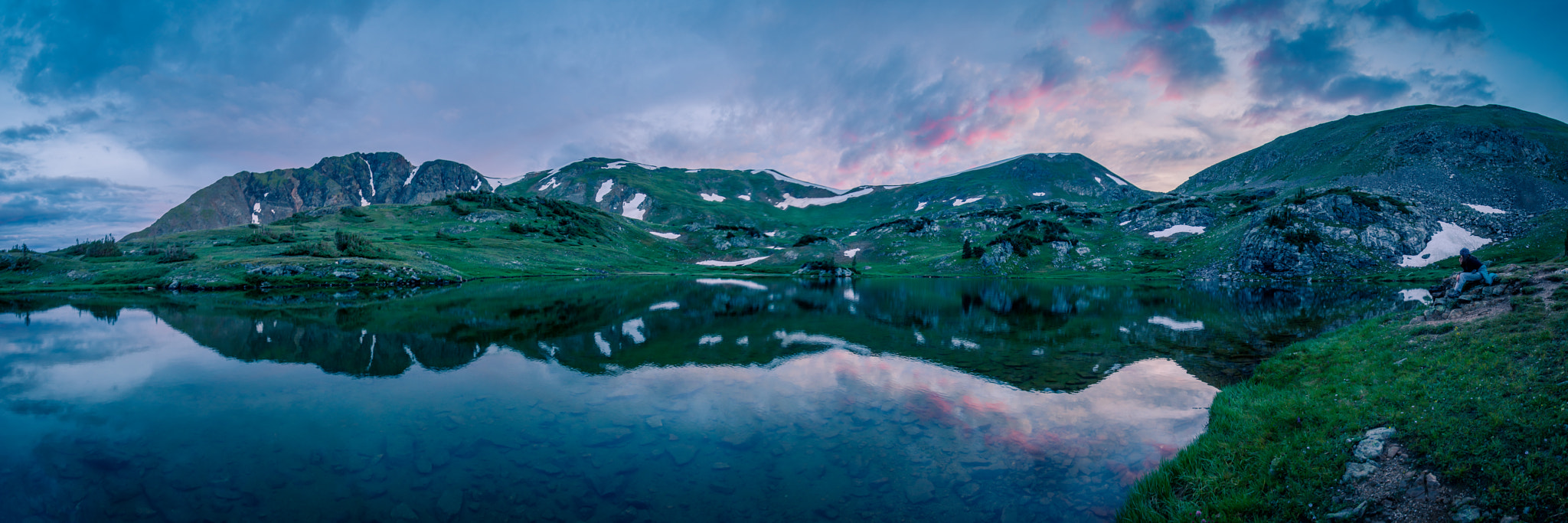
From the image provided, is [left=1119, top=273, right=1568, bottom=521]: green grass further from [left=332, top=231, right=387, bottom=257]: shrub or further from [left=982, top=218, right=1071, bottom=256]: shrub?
[left=982, top=218, right=1071, bottom=256]: shrub

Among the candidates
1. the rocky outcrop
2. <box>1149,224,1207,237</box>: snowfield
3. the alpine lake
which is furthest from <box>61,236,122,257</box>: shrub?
the rocky outcrop

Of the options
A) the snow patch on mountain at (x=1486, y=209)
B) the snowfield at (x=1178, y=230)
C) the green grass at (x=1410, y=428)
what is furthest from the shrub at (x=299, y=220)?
the snow patch on mountain at (x=1486, y=209)

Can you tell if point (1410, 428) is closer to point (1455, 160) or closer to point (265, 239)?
point (265, 239)

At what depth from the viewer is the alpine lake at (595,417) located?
36.7 ft

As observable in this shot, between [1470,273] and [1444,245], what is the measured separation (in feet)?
449

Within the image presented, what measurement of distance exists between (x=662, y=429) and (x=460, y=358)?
16.6 meters

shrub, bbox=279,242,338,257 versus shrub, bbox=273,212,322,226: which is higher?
shrub, bbox=273,212,322,226

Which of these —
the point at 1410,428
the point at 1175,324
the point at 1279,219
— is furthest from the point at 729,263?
the point at 1410,428

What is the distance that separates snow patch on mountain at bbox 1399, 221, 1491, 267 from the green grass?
135 metres

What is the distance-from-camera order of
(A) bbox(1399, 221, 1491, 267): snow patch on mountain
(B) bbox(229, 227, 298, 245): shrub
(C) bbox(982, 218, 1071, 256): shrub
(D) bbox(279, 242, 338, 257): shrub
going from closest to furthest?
(D) bbox(279, 242, 338, 257): shrub, (A) bbox(1399, 221, 1491, 267): snow patch on mountain, (B) bbox(229, 227, 298, 245): shrub, (C) bbox(982, 218, 1071, 256): shrub

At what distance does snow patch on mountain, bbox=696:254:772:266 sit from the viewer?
179 meters

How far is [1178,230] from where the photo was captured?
162 meters

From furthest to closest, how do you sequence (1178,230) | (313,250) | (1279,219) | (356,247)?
(1178,230) < (1279,219) < (356,247) < (313,250)

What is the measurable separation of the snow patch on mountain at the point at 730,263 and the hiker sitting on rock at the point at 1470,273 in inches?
6336
